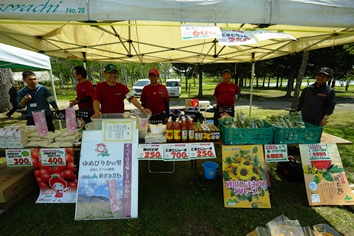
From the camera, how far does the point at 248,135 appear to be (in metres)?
2.22

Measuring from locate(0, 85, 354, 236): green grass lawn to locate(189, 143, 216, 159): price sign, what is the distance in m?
0.78

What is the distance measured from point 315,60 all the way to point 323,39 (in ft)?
49.4

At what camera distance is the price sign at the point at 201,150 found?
2.09m

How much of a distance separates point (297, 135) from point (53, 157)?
306 cm

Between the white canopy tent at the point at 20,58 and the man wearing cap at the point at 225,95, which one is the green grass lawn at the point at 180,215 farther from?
the white canopy tent at the point at 20,58

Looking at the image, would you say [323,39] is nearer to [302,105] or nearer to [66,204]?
[302,105]

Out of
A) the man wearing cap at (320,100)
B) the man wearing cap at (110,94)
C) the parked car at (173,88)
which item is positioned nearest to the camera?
the man wearing cap at (110,94)

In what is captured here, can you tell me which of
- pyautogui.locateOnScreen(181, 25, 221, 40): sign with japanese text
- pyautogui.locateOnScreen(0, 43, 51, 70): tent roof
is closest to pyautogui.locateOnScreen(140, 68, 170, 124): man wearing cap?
pyautogui.locateOnScreen(181, 25, 221, 40): sign with japanese text

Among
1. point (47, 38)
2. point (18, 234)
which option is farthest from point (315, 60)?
point (18, 234)

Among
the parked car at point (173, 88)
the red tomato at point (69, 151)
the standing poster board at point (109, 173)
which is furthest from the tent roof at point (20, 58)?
the parked car at point (173, 88)

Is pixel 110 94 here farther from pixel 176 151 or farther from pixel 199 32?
pixel 199 32

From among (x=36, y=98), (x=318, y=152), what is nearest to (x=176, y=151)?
(x=318, y=152)

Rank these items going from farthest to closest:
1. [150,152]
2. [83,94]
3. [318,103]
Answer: [83,94], [318,103], [150,152]

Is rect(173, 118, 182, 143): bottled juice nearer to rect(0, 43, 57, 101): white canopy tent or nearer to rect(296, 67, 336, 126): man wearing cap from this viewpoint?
rect(296, 67, 336, 126): man wearing cap
